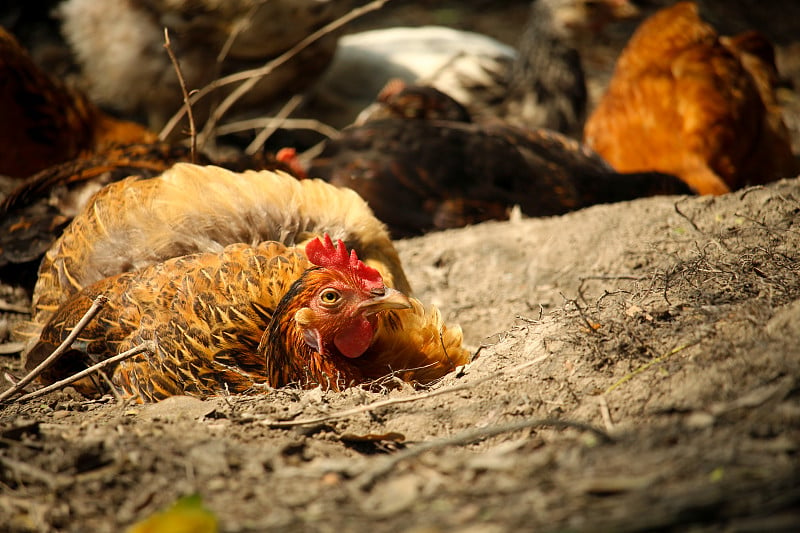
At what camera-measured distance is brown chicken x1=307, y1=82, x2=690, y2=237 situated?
180 inches

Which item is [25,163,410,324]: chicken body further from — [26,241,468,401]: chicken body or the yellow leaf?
the yellow leaf

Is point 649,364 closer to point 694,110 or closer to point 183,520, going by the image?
point 183,520

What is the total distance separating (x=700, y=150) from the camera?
15.8ft

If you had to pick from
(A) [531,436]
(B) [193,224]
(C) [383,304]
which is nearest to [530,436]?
(A) [531,436]

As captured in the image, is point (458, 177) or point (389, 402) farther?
point (458, 177)

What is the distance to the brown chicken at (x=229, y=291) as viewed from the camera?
2363 millimetres

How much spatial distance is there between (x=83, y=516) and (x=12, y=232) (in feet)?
7.99

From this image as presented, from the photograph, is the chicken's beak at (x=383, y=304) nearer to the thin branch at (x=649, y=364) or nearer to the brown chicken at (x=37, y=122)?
the thin branch at (x=649, y=364)

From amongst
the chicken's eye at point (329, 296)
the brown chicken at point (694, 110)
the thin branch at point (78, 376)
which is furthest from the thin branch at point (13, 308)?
the brown chicken at point (694, 110)

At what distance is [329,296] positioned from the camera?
2303 millimetres

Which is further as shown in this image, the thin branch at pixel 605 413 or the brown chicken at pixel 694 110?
the brown chicken at pixel 694 110

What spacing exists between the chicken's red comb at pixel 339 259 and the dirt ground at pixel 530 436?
455 mm

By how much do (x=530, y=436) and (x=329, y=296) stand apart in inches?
34.2

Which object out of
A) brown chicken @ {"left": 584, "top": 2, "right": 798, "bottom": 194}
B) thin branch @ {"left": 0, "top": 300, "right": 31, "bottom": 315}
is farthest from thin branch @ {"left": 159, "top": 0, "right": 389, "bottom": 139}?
brown chicken @ {"left": 584, "top": 2, "right": 798, "bottom": 194}
